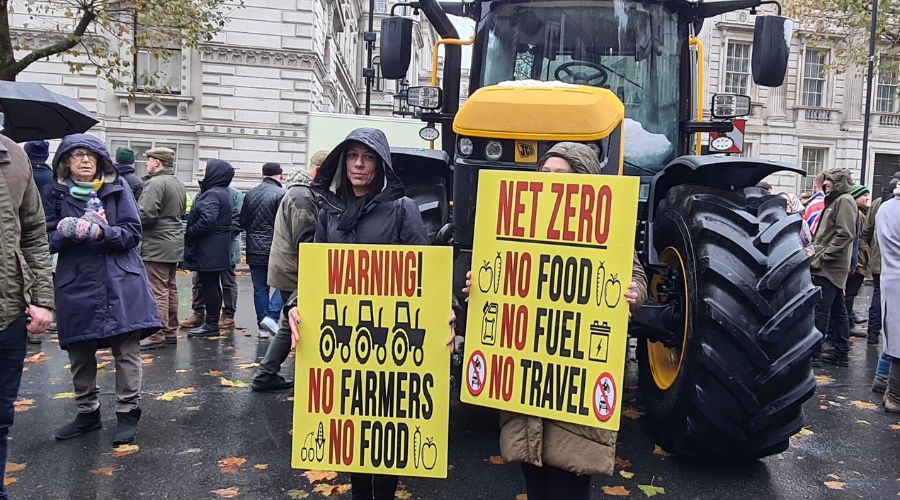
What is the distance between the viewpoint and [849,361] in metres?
8.30

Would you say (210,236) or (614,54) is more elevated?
(614,54)

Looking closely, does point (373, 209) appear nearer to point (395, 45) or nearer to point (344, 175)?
point (344, 175)

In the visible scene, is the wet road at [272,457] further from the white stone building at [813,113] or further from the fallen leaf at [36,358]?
the white stone building at [813,113]

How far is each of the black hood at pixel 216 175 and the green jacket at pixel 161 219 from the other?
0.57 m

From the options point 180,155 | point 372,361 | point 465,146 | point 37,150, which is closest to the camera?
point 372,361

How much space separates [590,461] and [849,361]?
22.6ft

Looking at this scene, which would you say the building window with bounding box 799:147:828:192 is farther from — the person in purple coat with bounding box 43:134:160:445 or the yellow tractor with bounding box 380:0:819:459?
the person in purple coat with bounding box 43:134:160:445

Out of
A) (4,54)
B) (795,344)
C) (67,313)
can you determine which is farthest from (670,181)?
(4,54)

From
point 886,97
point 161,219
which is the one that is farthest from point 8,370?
point 886,97

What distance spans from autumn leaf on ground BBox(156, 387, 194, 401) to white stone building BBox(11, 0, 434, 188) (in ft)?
62.5

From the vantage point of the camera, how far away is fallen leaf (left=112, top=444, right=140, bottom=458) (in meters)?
4.62

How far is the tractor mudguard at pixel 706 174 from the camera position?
14.0 feet

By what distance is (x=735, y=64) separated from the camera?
30750mm

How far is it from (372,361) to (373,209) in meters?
0.75
